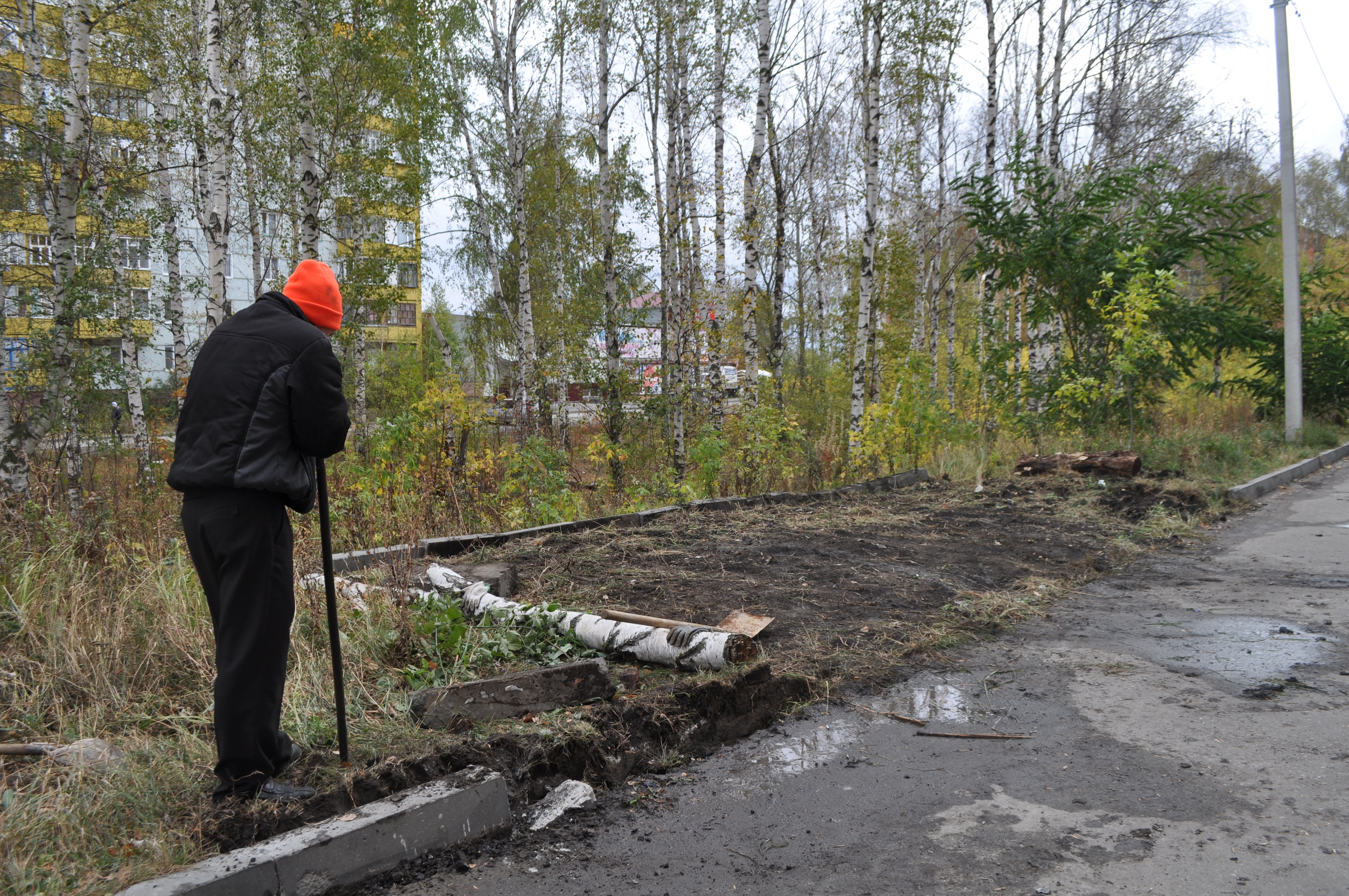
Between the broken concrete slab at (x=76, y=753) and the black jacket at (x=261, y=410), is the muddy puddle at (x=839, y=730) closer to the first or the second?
the black jacket at (x=261, y=410)

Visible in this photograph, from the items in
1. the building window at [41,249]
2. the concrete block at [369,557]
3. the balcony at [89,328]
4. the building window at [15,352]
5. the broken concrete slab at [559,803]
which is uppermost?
the building window at [41,249]

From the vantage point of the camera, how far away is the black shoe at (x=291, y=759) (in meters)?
3.06

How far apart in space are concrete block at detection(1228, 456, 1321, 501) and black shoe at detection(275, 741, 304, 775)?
12186mm

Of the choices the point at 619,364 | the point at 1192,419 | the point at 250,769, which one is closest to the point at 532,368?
the point at 619,364

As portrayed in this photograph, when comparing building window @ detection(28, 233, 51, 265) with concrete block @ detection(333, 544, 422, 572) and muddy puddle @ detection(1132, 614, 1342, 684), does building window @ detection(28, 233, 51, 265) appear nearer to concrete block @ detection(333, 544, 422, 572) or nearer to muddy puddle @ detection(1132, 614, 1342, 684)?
concrete block @ detection(333, 544, 422, 572)

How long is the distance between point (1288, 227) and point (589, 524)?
52.2ft

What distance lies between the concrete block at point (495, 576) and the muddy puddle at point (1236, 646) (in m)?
4.25

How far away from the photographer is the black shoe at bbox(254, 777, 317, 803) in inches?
114

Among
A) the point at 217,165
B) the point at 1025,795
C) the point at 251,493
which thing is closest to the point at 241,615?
the point at 251,493

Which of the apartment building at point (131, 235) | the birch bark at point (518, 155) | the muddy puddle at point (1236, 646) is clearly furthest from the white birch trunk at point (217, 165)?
the muddy puddle at point (1236, 646)

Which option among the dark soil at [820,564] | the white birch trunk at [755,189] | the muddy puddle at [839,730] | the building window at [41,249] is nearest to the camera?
the muddy puddle at [839,730]

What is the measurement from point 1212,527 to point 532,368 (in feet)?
39.3

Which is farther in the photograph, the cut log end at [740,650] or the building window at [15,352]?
the building window at [15,352]

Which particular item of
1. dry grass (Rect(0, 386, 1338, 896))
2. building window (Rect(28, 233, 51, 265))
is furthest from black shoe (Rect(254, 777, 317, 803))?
building window (Rect(28, 233, 51, 265))
